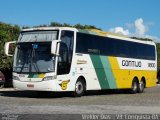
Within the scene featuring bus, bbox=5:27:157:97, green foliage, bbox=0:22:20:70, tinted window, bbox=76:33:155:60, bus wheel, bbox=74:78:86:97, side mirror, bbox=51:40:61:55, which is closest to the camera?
side mirror, bbox=51:40:61:55

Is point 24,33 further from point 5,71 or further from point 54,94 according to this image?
point 5,71

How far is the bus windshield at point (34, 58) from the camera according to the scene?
23.3m

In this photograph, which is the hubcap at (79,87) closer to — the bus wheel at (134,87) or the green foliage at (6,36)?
the bus wheel at (134,87)

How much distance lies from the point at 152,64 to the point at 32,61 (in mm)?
11940

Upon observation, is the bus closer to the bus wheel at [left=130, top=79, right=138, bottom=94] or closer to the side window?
the side window

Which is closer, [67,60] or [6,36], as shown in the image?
[67,60]

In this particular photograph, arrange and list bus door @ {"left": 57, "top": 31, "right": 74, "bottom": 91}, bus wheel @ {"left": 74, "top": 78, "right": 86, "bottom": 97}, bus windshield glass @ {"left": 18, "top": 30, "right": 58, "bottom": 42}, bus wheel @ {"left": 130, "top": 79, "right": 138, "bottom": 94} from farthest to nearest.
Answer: bus wheel @ {"left": 130, "top": 79, "right": 138, "bottom": 94} → bus wheel @ {"left": 74, "top": 78, "right": 86, "bottom": 97} → bus windshield glass @ {"left": 18, "top": 30, "right": 58, "bottom": 42} → bus door @ {"left": 57, "top": 31, "right": 74, "bottom": 91}

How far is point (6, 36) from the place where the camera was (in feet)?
122

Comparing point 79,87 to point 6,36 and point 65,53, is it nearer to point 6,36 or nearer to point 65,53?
point 65,53

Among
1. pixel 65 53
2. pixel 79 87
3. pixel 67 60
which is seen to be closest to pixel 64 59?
pixel 67 60

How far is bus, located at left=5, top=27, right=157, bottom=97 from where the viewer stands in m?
23.3

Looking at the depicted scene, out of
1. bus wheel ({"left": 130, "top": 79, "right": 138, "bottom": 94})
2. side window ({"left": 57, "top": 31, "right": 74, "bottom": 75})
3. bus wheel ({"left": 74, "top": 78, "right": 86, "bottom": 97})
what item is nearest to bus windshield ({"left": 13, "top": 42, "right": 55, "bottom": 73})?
side window ({"left": 57, "top": 31, "right": 74, "bottom": 75})

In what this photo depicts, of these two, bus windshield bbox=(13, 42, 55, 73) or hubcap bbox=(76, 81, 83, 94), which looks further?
hubcap bbox=(76, 81, 83, 94)

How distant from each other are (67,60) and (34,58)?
1.54m
